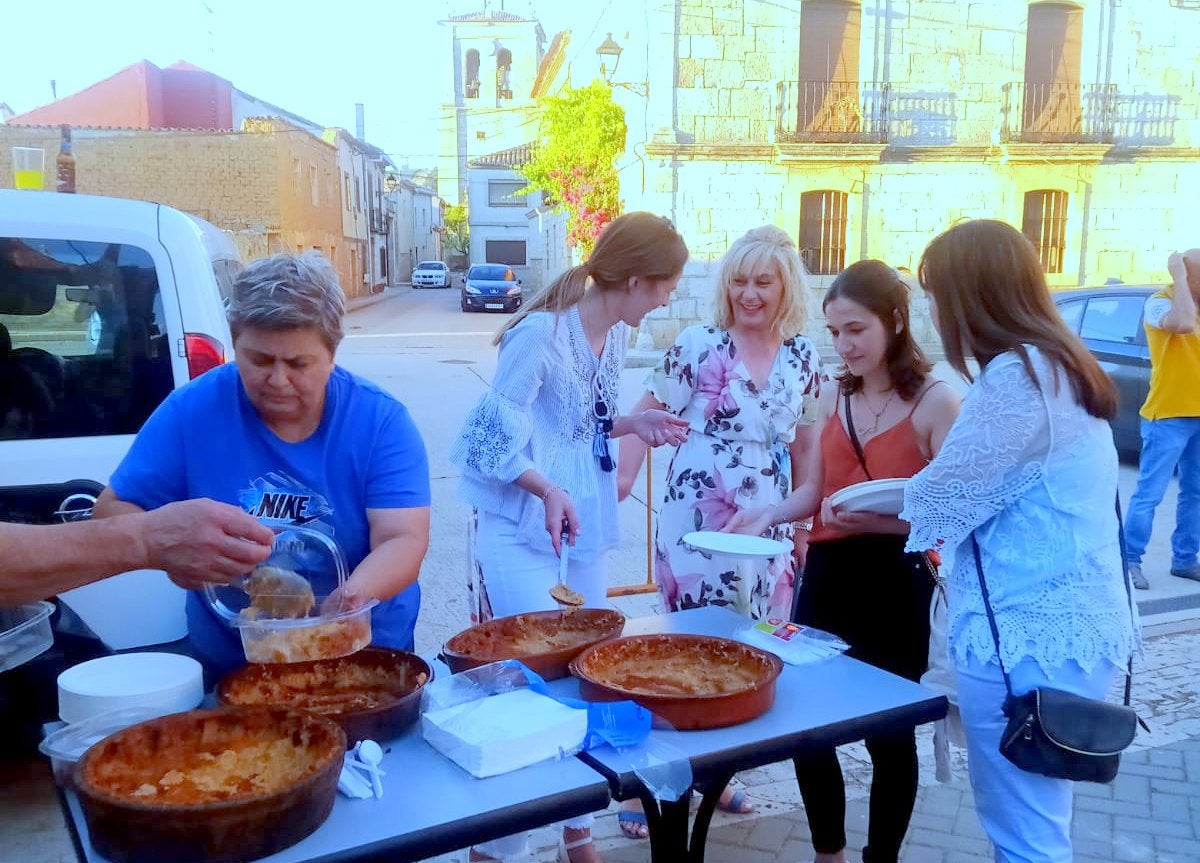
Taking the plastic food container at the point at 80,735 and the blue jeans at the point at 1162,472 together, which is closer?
the plastic food container at the point at 80,735

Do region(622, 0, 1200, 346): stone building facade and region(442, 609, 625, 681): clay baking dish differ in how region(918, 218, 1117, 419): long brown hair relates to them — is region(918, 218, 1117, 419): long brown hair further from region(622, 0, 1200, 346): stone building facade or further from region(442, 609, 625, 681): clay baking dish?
region(622, 0, 1200, 346): stone building facade

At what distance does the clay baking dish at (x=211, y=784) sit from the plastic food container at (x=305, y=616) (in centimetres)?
17

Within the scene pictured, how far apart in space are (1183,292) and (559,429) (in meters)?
4.15

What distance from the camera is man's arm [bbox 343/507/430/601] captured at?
2.13 meters

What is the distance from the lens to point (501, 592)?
2787 millimetres

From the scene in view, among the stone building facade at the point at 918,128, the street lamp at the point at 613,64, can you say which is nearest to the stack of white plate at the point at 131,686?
the stone building facade at the point at 918,128

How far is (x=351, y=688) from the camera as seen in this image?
196 centimetres

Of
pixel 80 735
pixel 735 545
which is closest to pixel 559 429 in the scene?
pixel 735 545

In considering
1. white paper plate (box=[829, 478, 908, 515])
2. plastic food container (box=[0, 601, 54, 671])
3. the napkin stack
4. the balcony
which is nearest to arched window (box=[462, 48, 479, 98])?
the balcony

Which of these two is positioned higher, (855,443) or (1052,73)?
(1052,73)

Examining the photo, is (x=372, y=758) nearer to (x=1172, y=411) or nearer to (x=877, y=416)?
(x=877, y=416)

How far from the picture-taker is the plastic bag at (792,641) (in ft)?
7.34

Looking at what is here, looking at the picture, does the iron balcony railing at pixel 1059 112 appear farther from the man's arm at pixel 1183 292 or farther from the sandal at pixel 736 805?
the sandal at pixel 736 805

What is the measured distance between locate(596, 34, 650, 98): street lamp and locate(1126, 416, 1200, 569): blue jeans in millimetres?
13099
